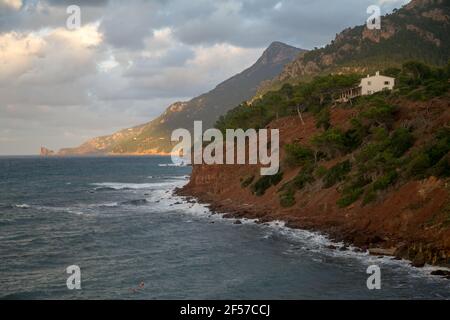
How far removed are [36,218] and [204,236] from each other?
24288 mm

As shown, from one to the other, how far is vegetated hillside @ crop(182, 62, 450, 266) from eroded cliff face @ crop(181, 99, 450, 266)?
10 centimetres

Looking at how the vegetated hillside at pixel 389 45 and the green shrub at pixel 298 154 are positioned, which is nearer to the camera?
the green shrub at pixel 298 154

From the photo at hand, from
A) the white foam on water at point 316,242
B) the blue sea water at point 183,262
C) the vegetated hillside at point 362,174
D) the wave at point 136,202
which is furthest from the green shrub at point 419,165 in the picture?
the wave at point 136,202

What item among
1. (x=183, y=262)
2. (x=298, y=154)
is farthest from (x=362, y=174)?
(x=183, y=262)

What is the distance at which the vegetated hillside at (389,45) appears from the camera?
141625 millimetres

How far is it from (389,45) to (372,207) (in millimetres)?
128887

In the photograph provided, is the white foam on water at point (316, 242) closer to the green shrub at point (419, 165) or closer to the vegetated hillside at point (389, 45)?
the green shrub at point (419, 165)

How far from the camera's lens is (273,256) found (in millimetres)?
35719

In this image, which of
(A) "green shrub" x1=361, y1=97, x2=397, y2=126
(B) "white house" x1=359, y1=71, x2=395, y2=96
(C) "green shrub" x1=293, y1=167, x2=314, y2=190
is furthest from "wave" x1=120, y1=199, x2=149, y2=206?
(B) "white house" x1=359, y1=71, x2=395, y2=96

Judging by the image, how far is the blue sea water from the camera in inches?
1077

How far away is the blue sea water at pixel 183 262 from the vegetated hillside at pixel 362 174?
10.5 ft

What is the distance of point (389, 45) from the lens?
155875mm

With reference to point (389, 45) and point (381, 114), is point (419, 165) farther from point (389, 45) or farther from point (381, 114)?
point (389, 45)
